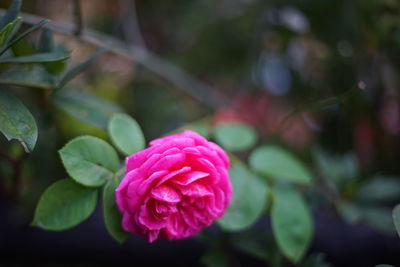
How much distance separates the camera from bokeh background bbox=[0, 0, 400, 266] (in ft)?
2.59

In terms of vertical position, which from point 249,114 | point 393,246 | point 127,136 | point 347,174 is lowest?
point 249,114

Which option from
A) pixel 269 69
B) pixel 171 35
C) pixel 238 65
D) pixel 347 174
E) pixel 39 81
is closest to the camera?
pixel 39 81

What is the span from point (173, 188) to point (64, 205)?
0.15 m

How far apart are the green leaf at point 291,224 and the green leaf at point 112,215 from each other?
25 centimetres

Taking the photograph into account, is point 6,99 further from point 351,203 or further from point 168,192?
point 351,203

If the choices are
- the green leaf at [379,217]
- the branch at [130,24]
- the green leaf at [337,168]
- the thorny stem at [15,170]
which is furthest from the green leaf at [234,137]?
the branch at [130,24]

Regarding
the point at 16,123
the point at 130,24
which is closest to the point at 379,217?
the point at 16,123

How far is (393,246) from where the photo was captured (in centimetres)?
81

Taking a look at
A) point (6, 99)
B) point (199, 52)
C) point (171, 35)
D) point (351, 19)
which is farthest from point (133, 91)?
point (6, 99)

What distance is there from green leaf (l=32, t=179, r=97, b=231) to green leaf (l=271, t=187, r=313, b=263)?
28cm

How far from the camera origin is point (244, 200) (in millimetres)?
611

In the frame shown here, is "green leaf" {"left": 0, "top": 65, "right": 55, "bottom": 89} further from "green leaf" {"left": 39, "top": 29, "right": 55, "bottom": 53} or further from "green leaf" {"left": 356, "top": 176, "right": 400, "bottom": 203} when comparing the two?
"green leaf" {"left": 356, "top": 176, "right": 400, "bottom": 203}

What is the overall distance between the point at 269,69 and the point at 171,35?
0.50 meters

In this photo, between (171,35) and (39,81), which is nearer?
(39,81)
